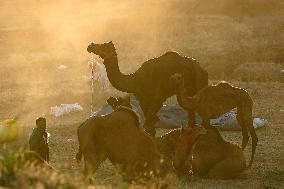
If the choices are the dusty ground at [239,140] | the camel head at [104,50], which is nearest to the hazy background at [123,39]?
the dusty ground at [239,140]

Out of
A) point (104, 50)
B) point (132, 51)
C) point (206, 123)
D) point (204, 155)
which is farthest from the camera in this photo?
point (132, 51)

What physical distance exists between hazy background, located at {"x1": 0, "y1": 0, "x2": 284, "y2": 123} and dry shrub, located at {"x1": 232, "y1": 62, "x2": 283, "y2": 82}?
4cm

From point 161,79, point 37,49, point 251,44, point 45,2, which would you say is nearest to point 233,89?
point 161,79

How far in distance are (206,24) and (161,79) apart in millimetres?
25509

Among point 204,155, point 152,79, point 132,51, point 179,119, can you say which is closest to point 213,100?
point 204,155

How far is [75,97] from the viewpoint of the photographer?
23531 mm

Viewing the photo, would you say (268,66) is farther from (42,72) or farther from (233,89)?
(233,89)

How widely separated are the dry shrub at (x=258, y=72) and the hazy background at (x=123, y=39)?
40 millimetres

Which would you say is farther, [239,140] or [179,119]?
[179,119]

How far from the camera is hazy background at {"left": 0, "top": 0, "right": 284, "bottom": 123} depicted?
27031 mm

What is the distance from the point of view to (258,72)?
1088 inches

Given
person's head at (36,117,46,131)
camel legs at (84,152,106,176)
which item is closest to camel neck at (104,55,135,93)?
person's head at (36,117,46,131)

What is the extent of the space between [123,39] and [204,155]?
26.4m

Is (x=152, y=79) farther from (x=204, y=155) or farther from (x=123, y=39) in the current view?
(x=123, y=39)
